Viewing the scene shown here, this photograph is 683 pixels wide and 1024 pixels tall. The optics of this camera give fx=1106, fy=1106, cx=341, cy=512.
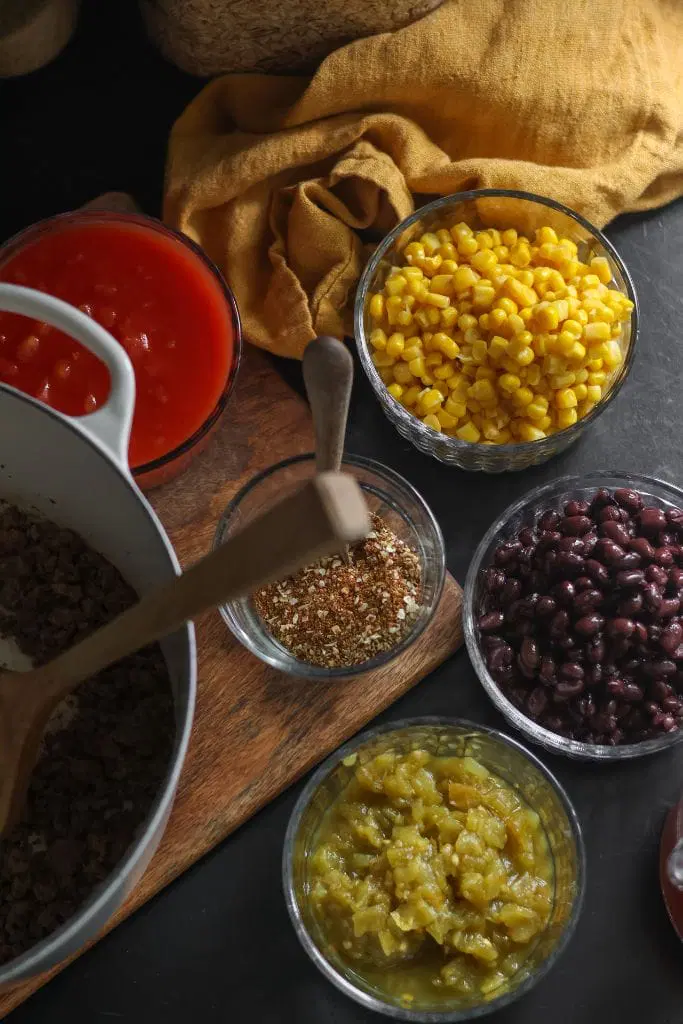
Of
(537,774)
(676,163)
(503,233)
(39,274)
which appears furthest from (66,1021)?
(676,163)

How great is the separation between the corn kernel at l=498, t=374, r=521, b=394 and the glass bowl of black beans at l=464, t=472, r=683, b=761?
26 cm

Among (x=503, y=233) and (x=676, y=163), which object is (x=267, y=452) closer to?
(x=503, y=233)

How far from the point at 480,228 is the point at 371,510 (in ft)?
2.19

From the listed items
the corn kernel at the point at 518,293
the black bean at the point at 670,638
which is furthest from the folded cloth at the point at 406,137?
the black bean at the point at 670,638

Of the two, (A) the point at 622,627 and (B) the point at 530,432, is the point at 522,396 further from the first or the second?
(A) the point at 622,627

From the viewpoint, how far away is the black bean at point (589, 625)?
2.03 metres

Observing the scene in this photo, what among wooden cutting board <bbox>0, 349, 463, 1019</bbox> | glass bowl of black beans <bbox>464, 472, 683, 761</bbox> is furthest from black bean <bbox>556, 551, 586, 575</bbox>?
wooden cutting board <bbox>0, 349, 463, 1019</bbox>

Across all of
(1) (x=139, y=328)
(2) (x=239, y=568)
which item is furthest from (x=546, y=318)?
(2) (x=239, y=568)

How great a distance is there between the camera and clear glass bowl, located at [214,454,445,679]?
2.05 metres

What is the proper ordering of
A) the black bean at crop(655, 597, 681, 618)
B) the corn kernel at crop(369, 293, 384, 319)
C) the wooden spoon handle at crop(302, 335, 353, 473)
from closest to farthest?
the wooden spoon handle at crop(302, 335, 353, 473) < the black bean at crop(655, 597, 681, 618) < the corn kernel at crop(369, 293, 384, 319)

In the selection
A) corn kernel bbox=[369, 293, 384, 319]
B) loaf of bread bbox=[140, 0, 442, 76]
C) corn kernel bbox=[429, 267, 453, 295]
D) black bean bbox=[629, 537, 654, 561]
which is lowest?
black bean bbox=[629, 537, 654, 561]

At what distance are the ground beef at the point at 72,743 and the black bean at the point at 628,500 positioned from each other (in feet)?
3.08

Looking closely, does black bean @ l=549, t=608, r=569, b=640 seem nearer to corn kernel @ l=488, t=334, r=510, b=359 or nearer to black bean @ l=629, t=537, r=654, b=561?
black bean @ l=629, t=537, r=654, b=561

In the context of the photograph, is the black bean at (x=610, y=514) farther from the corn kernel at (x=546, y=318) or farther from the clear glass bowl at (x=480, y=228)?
the corn kernel at (x=546, y=318)
